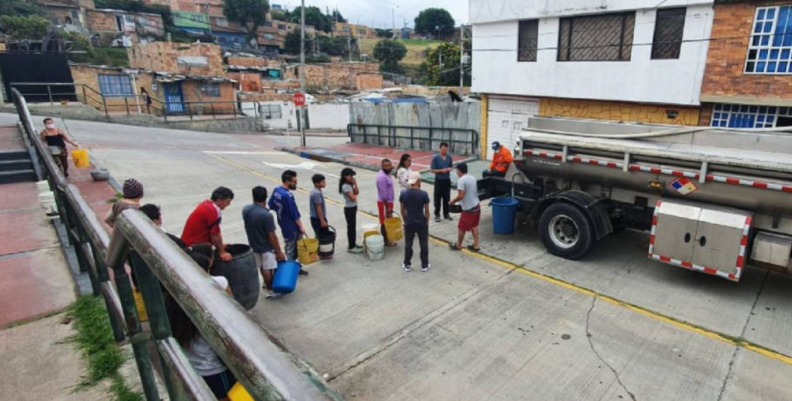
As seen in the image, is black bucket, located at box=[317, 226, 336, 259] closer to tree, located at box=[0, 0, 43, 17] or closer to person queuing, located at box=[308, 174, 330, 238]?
person queuing, located at box=[308, 174, 330, 238]

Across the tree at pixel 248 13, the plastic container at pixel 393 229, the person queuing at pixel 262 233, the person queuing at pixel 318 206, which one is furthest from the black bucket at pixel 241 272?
the tree at pixel 248 13

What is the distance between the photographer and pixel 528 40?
54.0 ft

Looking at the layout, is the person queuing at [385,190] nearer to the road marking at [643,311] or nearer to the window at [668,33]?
the road marking at [643,311]

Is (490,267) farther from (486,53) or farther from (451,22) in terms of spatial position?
(451,22)

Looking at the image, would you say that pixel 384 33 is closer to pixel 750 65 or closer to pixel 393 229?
pixel 750 65

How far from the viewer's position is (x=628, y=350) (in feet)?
17.6

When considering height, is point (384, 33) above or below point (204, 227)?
above

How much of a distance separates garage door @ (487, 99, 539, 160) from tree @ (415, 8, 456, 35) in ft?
448

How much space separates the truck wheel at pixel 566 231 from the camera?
25.3ft

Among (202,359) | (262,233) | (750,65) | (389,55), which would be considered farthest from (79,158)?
(389,55)

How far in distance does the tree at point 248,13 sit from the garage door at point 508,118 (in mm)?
87610

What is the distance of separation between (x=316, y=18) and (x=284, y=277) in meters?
119

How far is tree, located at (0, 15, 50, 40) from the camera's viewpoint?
49812 millimetres

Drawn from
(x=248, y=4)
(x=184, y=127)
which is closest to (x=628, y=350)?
(x=184, y=127)
